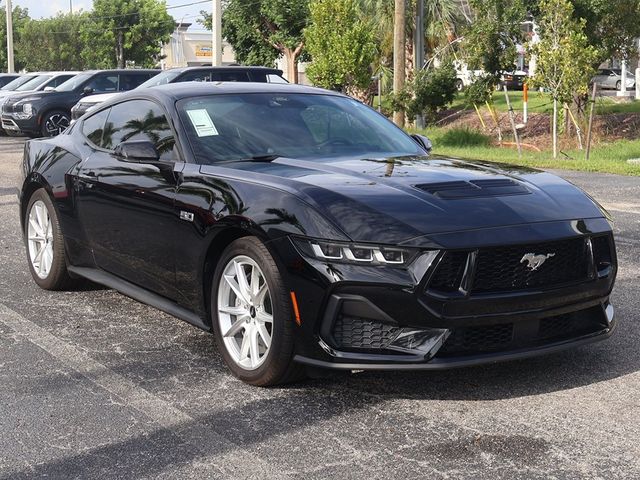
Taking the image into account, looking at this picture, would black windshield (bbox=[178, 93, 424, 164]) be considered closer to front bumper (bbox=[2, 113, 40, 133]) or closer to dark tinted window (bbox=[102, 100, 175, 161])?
dark tinted window (bbox=[102, 100, 175, 161])

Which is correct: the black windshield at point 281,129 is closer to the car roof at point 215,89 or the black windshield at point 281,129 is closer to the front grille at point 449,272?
the car roof at point 215,89

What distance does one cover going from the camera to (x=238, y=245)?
482cm

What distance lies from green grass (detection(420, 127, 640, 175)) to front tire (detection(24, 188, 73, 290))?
23.6ft

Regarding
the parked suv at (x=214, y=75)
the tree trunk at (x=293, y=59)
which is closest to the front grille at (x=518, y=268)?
the parked suv at (x=214, y=75)

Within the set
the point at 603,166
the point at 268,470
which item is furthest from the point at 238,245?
the point at 603,166

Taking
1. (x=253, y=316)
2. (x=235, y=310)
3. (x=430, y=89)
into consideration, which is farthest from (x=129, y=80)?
(x=253, y=316)

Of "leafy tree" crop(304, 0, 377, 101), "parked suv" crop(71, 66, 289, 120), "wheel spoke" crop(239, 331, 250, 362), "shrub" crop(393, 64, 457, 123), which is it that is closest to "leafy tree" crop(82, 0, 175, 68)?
"shrub" crop(393, 64, 457, 123)

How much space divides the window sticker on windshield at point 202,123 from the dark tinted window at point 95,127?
1038 millimetres

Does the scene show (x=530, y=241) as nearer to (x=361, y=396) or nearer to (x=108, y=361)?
(x=361, y=396)

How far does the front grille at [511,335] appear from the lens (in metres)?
4.39

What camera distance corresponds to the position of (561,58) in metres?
20.7

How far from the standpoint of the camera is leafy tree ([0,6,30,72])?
8138 cm

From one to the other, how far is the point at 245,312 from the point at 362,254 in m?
0.81

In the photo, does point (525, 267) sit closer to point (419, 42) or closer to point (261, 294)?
point (261, 294)
